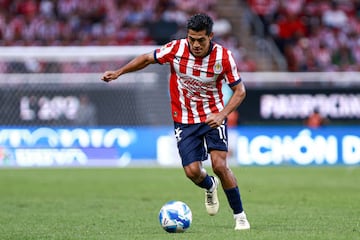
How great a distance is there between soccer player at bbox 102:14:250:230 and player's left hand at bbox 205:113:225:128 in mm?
10

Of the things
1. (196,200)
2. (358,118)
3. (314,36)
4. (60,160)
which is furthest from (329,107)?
(196,200)

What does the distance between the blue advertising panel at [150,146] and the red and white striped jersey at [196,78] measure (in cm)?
1422

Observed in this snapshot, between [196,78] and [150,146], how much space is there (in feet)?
48.3

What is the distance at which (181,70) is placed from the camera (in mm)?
9750

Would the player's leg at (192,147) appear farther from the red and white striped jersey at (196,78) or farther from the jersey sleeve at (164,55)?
the jersey sleeve at (164,55)

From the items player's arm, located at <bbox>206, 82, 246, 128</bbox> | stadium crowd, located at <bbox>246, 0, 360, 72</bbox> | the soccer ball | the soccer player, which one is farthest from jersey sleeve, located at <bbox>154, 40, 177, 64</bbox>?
stadium crowd, located at <bbox>246, 0, 360, 72</bbox>

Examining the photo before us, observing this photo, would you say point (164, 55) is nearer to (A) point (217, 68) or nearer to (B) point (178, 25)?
(A) point (217, 68)

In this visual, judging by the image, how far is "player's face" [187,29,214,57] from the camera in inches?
365

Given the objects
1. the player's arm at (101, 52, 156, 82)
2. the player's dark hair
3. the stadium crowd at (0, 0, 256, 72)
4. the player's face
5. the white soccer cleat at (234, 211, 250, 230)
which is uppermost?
the player's dark hair

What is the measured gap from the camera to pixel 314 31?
3066 cm

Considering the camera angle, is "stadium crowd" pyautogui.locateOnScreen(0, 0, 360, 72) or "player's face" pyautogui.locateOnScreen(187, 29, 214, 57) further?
"stadium crowd" pyautogui.locateOnScreen(0, 0, 360, 72)

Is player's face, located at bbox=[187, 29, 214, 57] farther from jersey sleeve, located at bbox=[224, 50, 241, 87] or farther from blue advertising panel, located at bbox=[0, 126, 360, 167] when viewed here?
blue advertising panel, located at bbox=[0, 126, 360, 167]

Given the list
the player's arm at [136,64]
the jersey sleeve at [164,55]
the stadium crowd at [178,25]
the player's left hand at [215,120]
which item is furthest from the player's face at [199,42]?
the stadium crowd at [178,25]

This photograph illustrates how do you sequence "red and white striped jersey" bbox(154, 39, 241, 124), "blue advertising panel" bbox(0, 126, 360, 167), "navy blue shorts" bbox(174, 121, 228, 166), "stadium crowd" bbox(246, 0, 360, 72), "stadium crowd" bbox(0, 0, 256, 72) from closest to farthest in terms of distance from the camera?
1. "red and white striped jersey" bbox(154, 39, 241, 124)
2. "navy blue shorts" bbox(174, 121, 228, 166)
3. "blue advertising panel" bbox(0, 126, 360, 167)
4. "stadium crowd" bbox(0, 0, 256, 72)
5. "stadium crowd" bbox(246, 0, 360, 72)
